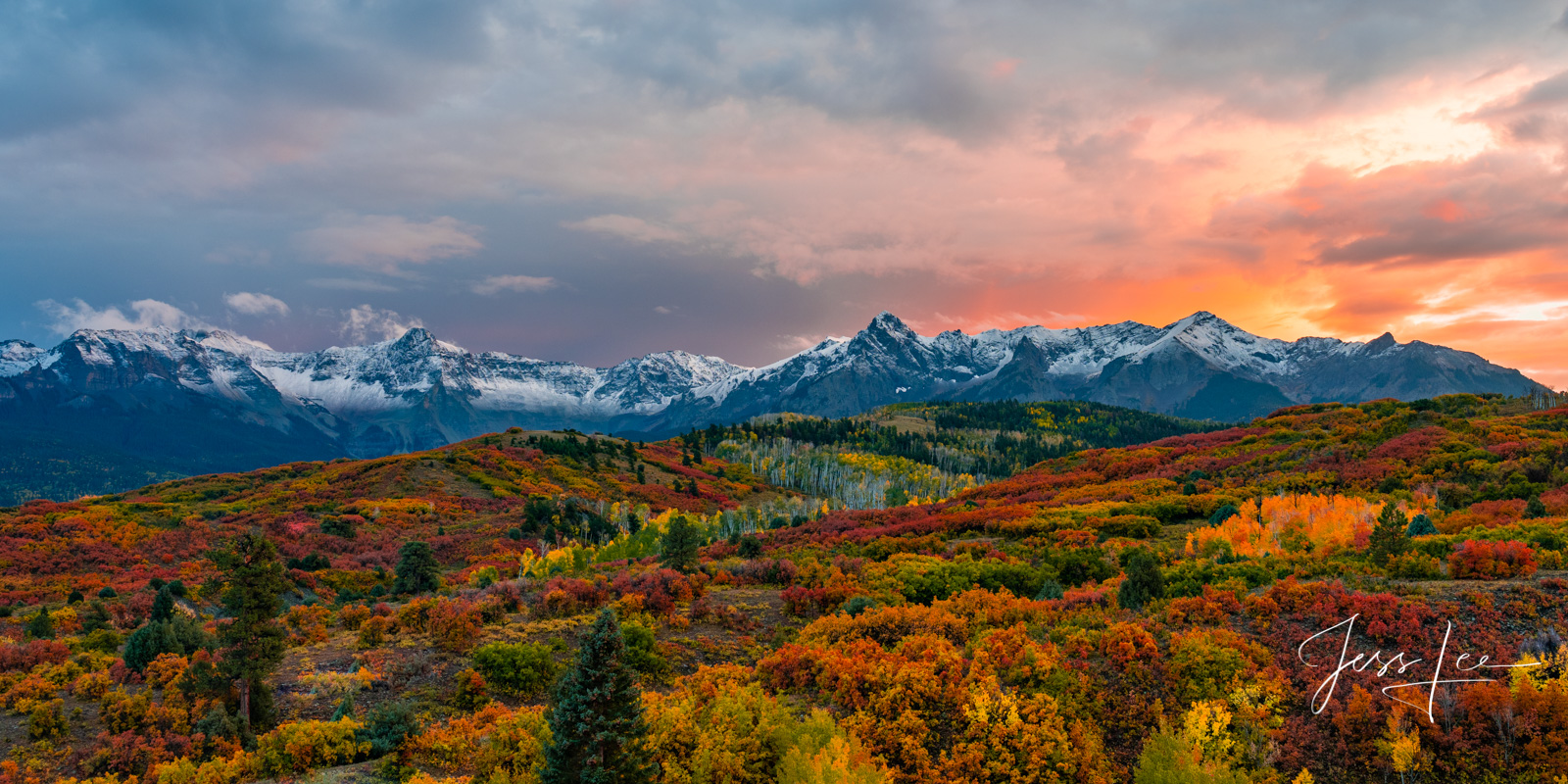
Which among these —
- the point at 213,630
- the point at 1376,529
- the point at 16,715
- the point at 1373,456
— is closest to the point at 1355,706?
the point at 1376,529

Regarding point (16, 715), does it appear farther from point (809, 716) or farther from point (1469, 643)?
point (1469, 643)

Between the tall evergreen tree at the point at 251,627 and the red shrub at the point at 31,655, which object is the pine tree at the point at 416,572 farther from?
the tall evergreen tree at the point at 251,627

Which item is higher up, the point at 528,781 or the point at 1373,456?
the point at 1373,456

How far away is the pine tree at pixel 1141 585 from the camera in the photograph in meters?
17.7

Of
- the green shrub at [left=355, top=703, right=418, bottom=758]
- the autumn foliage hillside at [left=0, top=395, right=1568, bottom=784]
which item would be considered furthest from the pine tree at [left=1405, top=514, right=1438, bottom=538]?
the green shrub at [left=355, top=703, right=418, bottom=758]

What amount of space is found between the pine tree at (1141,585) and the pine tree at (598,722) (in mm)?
13691

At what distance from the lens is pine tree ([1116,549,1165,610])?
58.0 ft

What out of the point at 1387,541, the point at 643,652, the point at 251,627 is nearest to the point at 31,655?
the point at 251,627

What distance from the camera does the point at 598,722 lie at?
34.4ft

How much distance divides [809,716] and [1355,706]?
31.0 ft

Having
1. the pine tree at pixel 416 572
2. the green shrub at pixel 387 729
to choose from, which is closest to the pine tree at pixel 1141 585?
the green shrub at pixel 387 729

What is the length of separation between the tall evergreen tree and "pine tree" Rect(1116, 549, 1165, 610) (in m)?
21.8

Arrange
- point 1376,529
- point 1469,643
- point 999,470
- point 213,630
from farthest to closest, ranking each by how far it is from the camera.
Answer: point 999,470 → point 213,630 → point 1376,529 → point 1469,643

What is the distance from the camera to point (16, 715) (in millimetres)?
16344
